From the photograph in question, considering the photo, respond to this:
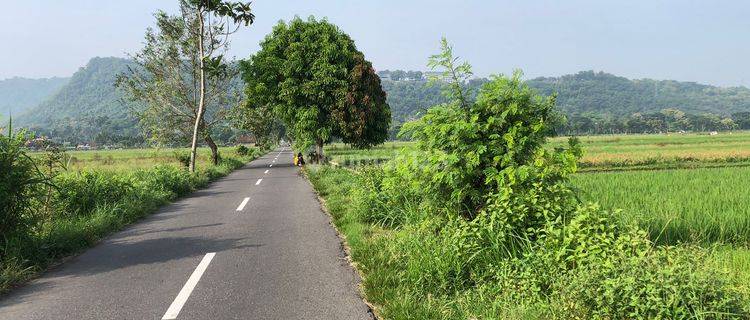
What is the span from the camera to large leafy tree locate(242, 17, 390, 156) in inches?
987

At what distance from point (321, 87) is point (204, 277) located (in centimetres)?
2052

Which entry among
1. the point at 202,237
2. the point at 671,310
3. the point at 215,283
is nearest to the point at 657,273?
the point at 671,310

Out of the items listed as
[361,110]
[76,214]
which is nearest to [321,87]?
[361,110]

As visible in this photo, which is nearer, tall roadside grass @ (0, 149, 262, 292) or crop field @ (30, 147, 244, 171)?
tall roadside grass @ (0, 149, 262, 292)

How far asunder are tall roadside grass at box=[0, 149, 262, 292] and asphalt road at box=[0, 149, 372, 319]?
1.02 ft

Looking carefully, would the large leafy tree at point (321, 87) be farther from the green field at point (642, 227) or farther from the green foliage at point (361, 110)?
the green field at point (642, 227)

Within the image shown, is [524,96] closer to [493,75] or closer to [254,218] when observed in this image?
[493,75]

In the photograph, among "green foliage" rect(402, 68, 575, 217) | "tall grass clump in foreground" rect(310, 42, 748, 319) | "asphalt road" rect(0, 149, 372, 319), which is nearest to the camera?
"tall grass clump in foreground" rect(310, 42, 748, 319)

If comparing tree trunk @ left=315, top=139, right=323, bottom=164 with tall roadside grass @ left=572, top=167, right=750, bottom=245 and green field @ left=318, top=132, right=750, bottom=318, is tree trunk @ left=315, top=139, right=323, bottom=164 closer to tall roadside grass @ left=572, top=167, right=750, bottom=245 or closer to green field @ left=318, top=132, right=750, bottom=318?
green field @ left=318, top=132, right=750, bottom=318

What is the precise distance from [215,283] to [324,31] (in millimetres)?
23349

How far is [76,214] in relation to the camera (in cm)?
970

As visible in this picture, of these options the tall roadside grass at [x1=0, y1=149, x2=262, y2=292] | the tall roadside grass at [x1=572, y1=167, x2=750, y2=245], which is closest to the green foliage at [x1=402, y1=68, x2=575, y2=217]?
the tall roadside grass at [x1=572, y1=167, x2=750, y2=245]

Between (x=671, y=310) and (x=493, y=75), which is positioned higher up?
(x=493, y=75)

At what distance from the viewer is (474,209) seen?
5.66 meters
